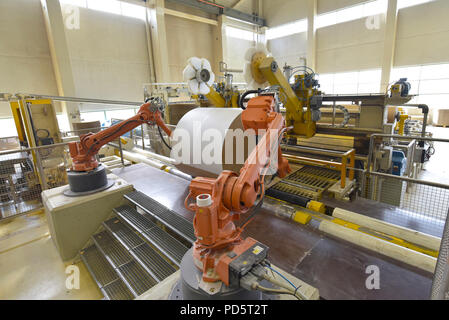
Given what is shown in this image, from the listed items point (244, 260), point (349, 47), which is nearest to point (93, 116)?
point (244, 260)

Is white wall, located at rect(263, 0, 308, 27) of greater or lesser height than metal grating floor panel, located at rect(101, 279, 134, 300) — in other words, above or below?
above

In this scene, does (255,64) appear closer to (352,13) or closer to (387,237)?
(387,237)

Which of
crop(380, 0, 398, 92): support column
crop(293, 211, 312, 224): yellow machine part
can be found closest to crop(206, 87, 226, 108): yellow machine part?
crop(293, 211, 312, 224): yellow machine part

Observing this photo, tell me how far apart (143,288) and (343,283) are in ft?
6.17

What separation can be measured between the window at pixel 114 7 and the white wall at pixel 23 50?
147 cm

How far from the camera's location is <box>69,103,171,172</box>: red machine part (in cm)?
335

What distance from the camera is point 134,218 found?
3.34 m

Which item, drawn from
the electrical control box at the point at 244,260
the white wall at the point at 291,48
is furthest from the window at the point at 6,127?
the white wall at the point at 291,48

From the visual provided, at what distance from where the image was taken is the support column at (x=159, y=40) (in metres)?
12.3

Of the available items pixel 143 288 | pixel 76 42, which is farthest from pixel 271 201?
pixel 76 42

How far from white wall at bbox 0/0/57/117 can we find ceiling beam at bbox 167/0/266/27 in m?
6.78

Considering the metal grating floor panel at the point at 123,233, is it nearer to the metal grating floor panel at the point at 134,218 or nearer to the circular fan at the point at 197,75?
the metal grating floor panel at the point at 134,218

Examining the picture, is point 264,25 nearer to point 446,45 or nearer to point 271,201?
point 446,45

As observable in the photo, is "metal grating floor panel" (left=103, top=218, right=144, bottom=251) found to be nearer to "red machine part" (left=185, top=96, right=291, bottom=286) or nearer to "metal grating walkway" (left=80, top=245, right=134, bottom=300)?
"metal grating walkway" (left=80, top=245, right=134, bottom=300)
